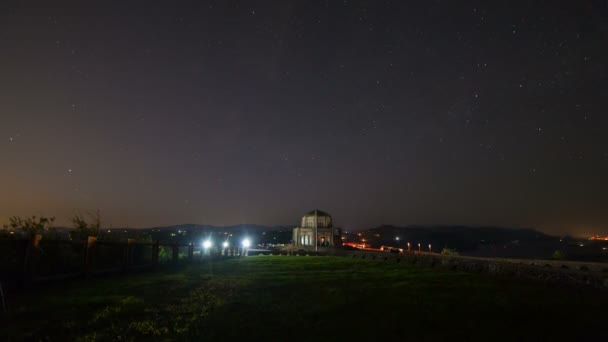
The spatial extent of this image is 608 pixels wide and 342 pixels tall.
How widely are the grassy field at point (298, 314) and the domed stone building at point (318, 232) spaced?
2369 inches

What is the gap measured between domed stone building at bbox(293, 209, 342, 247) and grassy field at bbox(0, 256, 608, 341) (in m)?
60.2

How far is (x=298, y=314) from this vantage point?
732 centimetres

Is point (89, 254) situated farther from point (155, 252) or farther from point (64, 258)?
point (155, 252)

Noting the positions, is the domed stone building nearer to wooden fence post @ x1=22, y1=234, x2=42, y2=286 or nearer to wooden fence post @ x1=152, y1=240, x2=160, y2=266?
wooden fence post @ x1=152, y1=240, x2=160, y2=266

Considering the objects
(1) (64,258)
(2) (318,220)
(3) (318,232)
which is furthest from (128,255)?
(2) (318,220)

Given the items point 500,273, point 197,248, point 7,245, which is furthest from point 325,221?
point 7,245

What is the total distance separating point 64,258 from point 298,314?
31.3ft

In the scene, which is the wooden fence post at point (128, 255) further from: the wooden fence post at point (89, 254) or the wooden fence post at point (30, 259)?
the wooden fence post at point (30, 259)

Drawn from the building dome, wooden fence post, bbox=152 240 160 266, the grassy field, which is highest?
the building dome

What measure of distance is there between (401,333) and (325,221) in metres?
70.2

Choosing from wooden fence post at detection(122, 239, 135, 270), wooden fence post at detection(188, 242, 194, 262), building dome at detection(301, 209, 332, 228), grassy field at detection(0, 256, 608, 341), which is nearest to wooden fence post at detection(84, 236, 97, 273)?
grassy field at detection(0, 256, 608, 341)

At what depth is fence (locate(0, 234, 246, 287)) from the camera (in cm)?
969

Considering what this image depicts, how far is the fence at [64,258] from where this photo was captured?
381 inches

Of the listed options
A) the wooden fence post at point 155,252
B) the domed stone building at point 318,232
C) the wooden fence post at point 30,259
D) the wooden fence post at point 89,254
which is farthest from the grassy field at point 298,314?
the domed stone building at point 318,232
